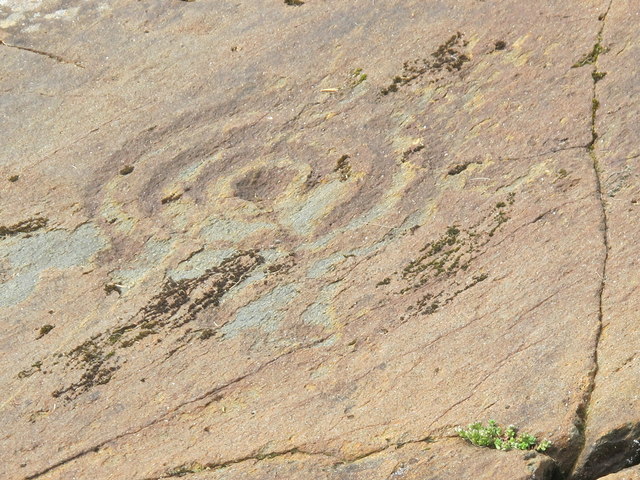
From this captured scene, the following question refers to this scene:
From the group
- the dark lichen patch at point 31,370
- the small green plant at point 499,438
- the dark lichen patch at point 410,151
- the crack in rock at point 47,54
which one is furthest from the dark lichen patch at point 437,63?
the dark lichen patch at point 31,370

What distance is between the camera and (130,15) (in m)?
7.46

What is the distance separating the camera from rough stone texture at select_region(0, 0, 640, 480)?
16.5 ft

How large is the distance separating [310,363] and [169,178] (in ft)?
5.77

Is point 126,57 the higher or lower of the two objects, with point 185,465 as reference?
higher

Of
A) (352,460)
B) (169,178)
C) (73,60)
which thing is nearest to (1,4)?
(73,60)

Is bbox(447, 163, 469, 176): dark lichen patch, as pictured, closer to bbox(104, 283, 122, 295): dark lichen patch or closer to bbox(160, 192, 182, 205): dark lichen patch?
bbox(160, 192, 182, 205): dark lichen patch

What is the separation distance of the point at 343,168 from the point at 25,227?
6.81 feet

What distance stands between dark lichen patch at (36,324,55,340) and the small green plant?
8.08 ft

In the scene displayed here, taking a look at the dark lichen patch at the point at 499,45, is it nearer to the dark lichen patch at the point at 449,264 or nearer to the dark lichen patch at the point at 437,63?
the dark lichen patch at the point at 437,63

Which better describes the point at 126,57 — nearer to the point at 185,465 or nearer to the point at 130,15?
Answer: the point at 130,15

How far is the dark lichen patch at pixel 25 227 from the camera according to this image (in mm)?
6230

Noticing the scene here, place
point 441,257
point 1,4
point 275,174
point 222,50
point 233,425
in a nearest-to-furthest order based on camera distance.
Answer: point 233,425 → point 441,257 → point 275,174 → point 222,50 → point 1,4

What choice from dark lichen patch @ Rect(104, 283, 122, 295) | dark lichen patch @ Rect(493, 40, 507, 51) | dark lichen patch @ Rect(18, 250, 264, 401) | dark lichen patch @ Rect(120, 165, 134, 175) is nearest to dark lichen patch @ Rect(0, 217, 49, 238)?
dark lichen patch @ Rect(120, 165, 134, 175)

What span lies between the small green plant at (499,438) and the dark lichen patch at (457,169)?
5.69ft
